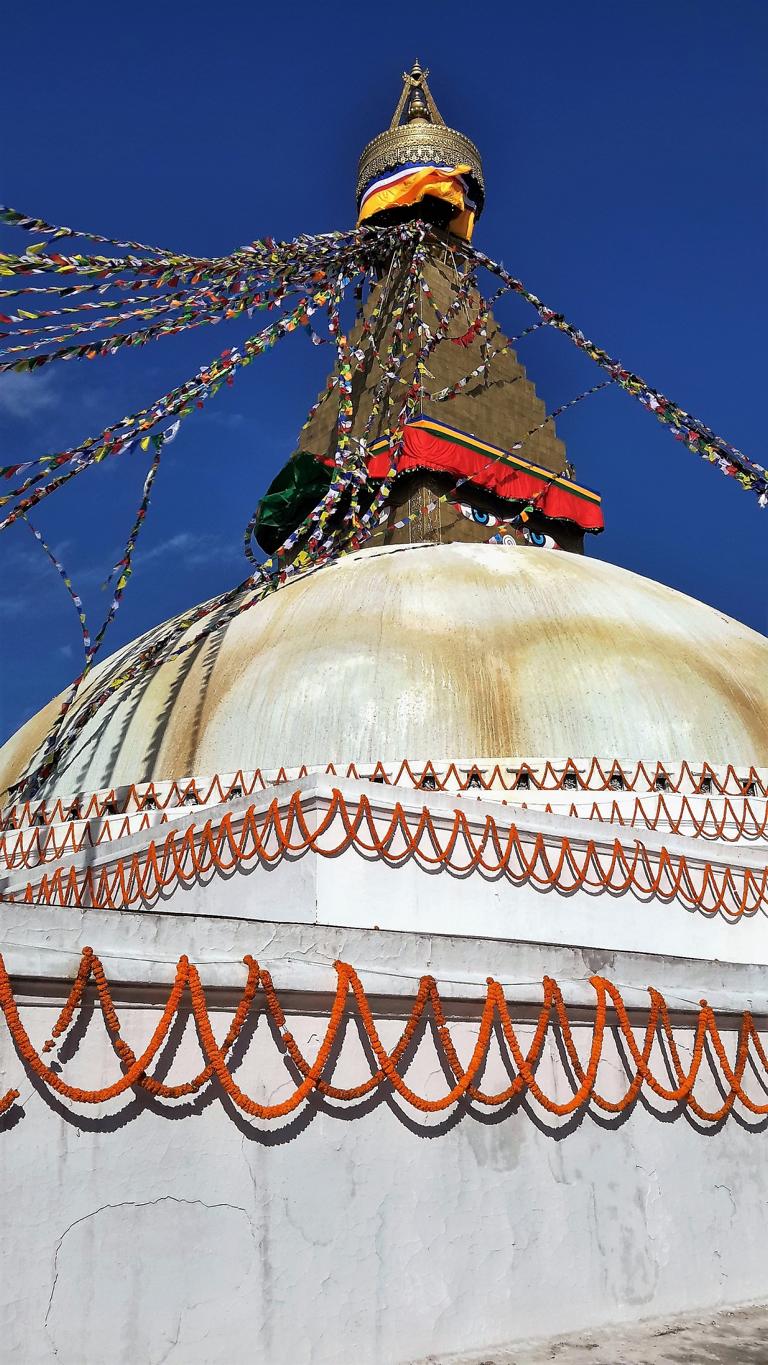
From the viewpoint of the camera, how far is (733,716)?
28.3 ft

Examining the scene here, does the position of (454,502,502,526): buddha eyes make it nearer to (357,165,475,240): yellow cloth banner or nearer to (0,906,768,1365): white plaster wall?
(357,165,475,240): yellow cloth banner

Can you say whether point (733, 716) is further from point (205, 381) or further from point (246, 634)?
point (205, 381)

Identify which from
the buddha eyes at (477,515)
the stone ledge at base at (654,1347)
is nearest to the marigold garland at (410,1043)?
the stone ledge at base at (654,1347)

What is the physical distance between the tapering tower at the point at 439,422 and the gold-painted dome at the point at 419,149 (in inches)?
16.9

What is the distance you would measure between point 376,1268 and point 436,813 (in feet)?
11.3

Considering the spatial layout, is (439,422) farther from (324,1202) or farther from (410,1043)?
(324,1202)

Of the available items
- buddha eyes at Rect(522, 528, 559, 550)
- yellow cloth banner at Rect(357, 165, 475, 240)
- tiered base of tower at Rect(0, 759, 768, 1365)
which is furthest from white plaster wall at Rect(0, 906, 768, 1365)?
yellow cloth banner at Rect(357, 165, 475, 240)

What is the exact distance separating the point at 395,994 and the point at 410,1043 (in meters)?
0.18

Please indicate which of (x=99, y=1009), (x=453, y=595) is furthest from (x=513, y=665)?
(x=99, y=1009)

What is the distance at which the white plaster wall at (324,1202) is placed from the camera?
3.07 m

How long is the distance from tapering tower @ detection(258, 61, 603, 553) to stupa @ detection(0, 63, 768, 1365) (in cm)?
362

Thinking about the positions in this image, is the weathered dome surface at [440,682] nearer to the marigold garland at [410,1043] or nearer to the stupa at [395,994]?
the stupa at [395,994]

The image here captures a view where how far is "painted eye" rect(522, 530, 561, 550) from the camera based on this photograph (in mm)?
14094

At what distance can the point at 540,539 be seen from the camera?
46.8 ft
